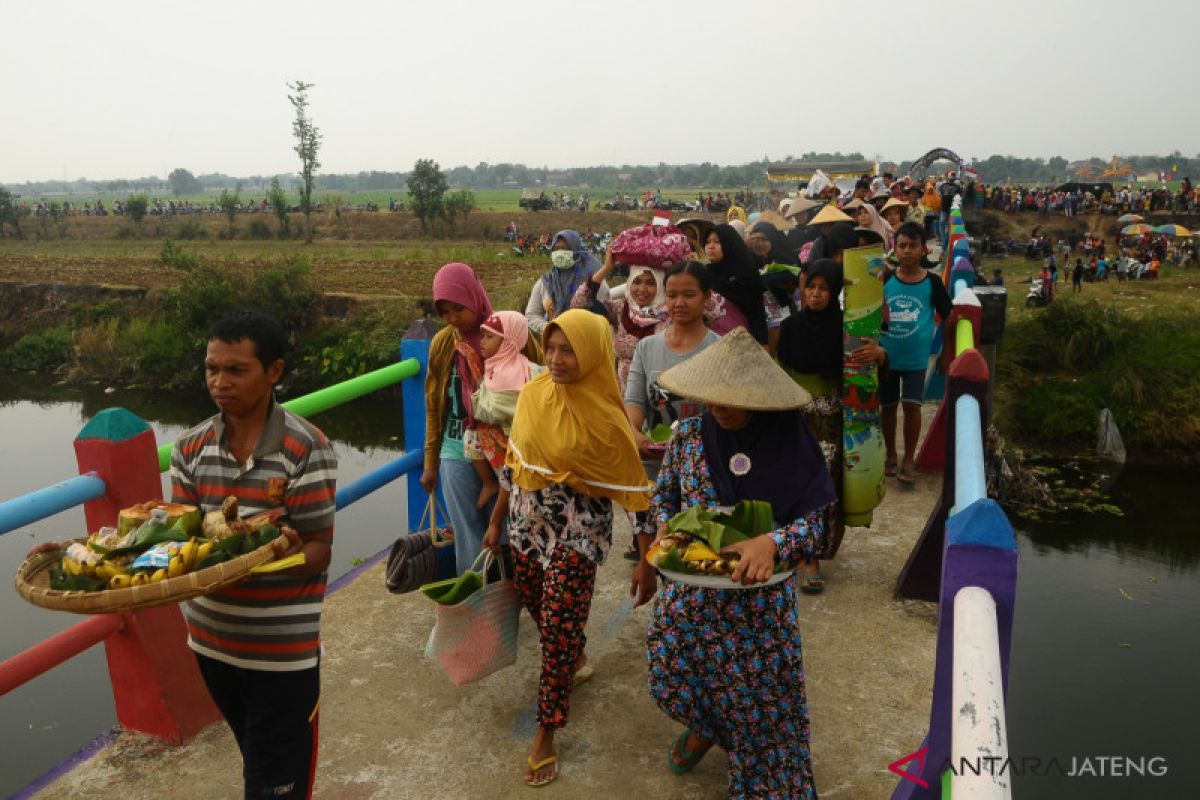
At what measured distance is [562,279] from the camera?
18.2ft

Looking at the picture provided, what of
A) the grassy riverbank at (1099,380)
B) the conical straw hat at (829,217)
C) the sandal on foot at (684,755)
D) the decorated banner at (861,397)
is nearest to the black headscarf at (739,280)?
A: the decorated banner at (861,397)

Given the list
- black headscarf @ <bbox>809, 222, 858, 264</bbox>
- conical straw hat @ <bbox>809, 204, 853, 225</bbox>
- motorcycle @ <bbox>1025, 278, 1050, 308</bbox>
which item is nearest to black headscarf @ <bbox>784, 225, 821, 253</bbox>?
conical straw hat @ <bbox>809, 204, 853, 225</bbox>

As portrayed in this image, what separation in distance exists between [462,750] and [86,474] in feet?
5.01

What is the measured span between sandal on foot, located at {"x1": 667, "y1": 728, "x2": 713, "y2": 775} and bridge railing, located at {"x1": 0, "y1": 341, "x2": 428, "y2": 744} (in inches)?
64.4

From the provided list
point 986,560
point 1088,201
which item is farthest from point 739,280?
point 1088,201

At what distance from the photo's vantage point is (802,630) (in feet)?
12.6

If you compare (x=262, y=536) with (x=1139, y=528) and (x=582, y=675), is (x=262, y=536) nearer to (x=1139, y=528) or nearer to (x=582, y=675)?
(x=582, y=675)

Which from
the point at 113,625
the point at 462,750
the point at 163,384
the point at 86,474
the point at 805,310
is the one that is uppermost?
the point at 805,310

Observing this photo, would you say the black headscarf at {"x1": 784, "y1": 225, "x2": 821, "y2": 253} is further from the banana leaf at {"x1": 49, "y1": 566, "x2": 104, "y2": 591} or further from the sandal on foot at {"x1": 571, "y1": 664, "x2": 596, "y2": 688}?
the banana leaf at {"x1": 49, "y1": 566, "x2": 104, "y2": 591}

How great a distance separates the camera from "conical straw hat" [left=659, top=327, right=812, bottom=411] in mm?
2457

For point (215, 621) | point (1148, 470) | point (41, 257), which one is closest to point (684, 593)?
point (215, 621)

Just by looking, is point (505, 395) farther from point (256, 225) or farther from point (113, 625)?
point (256, 225)

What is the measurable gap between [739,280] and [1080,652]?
13.3 ft

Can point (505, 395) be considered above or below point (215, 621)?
above
